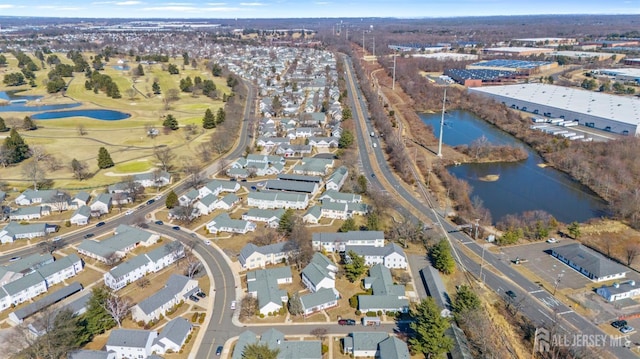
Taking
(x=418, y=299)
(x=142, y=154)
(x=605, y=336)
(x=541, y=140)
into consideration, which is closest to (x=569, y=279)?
(x=605, y=336)

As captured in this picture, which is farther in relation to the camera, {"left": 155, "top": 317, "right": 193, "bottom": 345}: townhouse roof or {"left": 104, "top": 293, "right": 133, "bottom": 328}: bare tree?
{"left": 104, "top": 293, "right": 133, "bottom": 328}: bare tree

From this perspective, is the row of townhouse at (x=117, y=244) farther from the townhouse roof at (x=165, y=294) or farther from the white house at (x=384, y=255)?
the white house at (x=384, y=255)

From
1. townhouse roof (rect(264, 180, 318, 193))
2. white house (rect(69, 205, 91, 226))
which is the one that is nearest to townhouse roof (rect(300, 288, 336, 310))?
townhouse roof (rect(264, 180, 318, 193))

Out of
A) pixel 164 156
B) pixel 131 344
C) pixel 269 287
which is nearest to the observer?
pixel 131 344

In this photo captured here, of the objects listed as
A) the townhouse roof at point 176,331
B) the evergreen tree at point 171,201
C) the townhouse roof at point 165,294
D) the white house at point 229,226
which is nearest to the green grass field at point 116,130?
the evergreen tree at point 171,201

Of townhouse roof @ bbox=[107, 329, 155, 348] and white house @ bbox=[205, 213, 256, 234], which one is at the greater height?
white house @ bbox=[205, 213, 256, 234]

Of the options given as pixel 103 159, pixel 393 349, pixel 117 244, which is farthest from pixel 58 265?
pixel 393 349

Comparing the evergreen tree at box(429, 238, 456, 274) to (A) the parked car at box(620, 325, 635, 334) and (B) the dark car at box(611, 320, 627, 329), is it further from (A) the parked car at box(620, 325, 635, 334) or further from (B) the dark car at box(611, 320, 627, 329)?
(A) the parked car at box(620, 325, 635, 334)

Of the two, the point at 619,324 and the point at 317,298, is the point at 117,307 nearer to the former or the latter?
the point at 317,298
